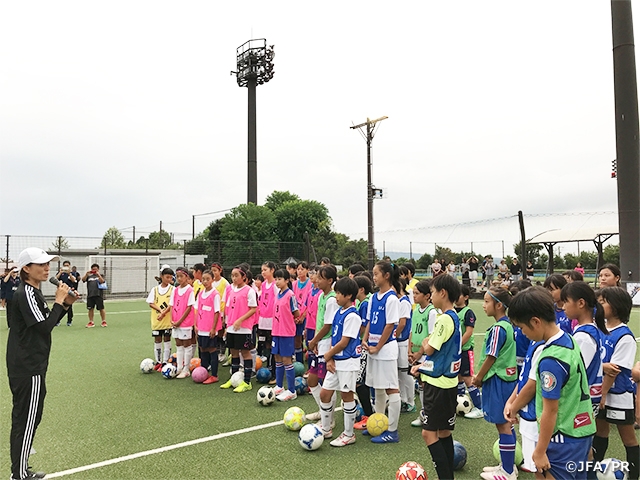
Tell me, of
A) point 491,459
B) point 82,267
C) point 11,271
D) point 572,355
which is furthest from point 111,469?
point 82,267

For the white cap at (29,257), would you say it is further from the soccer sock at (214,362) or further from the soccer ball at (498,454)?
the soccer ball at (498,454)

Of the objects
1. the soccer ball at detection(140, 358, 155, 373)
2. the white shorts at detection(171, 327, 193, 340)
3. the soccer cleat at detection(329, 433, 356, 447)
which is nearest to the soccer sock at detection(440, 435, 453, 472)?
the soccer cleat at detection(329, 433, 356, 447)

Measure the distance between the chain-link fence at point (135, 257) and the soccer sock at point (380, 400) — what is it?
47.8ft

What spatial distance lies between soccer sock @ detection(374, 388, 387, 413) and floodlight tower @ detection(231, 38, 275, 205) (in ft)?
129

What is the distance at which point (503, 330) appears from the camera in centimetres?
390

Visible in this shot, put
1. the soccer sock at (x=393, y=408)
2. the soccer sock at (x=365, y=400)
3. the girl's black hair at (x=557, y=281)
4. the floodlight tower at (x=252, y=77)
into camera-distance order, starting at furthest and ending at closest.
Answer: the floodlight tower at (x=252, y=77), the soccer sock at (x=365, y=400), the girl's black hair at (x=557, y=281), the soccer sock at (x=393, y=408)

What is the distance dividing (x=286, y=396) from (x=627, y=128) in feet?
42.7

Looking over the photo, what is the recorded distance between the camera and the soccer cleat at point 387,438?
15.2 ft

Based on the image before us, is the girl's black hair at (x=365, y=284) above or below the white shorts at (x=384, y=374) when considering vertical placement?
above

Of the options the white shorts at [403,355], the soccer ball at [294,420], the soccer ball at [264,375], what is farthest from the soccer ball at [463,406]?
the soccer ball at [264,375]

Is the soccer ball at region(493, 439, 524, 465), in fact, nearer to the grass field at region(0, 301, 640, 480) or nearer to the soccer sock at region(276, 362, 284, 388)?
the grass field at region(0, 301, 640, 480)

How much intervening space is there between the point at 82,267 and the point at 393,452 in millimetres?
Answer: 22252

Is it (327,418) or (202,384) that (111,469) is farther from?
(202,384)

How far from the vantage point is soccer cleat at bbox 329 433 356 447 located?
4.54 meters
